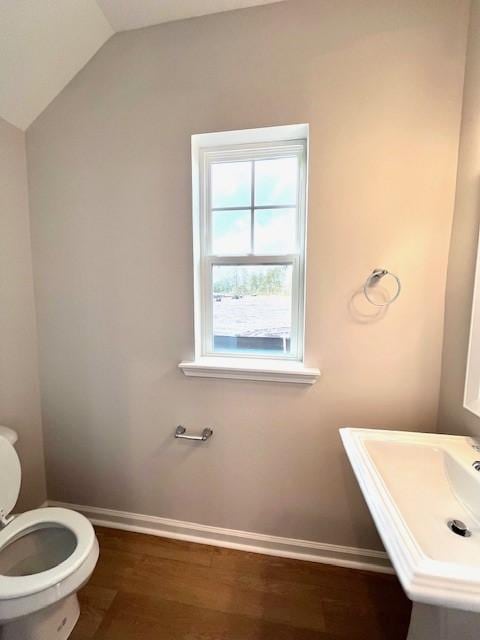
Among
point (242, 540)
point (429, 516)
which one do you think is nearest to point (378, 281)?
point (429, 516)

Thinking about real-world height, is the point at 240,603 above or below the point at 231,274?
below

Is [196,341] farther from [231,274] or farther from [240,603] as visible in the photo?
[240,603]

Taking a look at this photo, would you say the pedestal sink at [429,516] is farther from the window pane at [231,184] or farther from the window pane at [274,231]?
the window pane at [231,184]

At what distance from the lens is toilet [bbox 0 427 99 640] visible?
92 centimetres

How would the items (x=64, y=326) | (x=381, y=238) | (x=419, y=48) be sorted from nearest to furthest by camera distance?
(x=419, y=48) < (x=381, y=238) < (x=64, y=326)

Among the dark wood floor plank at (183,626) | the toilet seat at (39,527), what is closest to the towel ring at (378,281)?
the dark wood floor plank at (183,626)

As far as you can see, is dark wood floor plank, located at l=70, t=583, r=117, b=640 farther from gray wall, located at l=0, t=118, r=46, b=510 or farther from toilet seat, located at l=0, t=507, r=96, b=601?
gray wall, located at l=0, t=118, r=46, b=510

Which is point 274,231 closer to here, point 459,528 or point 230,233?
point 230,233

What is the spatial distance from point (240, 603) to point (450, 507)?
1001mm

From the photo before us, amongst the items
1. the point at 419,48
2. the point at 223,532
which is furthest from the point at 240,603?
the point at 419,48

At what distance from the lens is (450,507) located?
0.91m

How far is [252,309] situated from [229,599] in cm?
134

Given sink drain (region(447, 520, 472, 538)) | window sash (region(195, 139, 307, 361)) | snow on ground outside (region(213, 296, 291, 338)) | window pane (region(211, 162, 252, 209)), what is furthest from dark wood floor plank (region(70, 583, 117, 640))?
window pane (region(211, 162, 252, 209))

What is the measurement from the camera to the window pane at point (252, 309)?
151 centimetres
